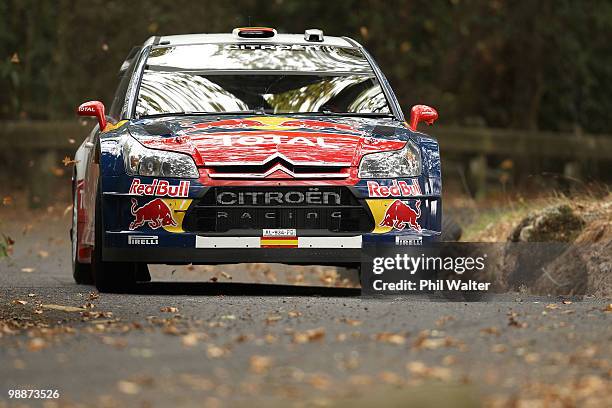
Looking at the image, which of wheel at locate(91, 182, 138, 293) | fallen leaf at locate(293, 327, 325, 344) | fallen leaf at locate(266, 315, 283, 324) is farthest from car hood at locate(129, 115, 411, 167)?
fallen leaf at locate(293, 327, 325, 344)

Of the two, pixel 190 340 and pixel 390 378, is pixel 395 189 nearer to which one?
pixel 190 340

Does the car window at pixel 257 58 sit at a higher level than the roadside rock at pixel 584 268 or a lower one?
higher

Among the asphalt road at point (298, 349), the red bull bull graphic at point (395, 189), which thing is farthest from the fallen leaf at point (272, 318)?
the red bull bull graphic at point (395, 189)

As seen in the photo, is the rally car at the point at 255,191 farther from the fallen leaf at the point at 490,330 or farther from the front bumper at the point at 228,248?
the fallen leaf at the point at 490,330

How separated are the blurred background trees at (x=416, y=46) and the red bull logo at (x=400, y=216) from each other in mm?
12955

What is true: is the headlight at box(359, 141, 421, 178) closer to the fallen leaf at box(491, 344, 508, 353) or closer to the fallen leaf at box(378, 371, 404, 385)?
the fallen leaf at box(491, 344, 508, 353)

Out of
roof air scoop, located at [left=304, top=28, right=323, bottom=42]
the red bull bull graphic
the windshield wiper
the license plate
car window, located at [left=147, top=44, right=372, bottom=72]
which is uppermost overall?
roof air scoop, located at [left=304, top=28, right=323, bottom=42]

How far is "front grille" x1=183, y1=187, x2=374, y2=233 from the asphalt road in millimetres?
465

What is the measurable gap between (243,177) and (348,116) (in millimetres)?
1283

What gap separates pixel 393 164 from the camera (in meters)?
10.6

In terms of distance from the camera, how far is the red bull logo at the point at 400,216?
1059 cm

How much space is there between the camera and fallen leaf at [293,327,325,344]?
8367 mm

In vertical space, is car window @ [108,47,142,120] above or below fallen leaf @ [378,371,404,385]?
above

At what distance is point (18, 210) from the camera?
2225 centimetres
